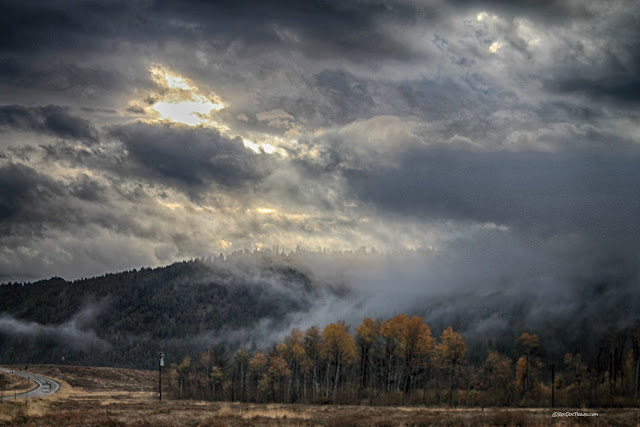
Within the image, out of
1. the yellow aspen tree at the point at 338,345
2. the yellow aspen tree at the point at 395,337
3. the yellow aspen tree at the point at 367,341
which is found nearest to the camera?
the yellow aspen tree at the point at 395,337

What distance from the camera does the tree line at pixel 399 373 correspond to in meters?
103

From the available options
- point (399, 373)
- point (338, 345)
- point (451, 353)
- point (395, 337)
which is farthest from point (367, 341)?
point (451, 353)

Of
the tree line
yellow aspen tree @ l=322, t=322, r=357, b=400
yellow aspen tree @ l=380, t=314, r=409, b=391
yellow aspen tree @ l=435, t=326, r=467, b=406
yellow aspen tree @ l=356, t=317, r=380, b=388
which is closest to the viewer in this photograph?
the tree line

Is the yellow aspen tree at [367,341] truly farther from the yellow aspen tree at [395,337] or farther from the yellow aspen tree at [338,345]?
the yellow aspen tree at [395,337]

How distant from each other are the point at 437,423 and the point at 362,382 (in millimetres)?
74403

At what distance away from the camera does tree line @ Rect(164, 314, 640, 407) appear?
4040 inches

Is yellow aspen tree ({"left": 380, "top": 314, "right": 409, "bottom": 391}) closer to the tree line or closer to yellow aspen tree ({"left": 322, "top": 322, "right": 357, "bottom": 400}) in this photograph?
the tree line

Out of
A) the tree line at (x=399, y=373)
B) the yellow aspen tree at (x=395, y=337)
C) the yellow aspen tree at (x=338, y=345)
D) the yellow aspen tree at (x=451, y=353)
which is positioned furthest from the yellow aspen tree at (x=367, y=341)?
the yellow aspen tree at (x=451, y=353)

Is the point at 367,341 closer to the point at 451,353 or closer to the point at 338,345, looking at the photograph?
the point at 338,345

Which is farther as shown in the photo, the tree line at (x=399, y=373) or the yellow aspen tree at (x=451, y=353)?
the yellow aspen tree at (x=451, y=353)

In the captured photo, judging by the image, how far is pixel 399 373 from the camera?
111 meters

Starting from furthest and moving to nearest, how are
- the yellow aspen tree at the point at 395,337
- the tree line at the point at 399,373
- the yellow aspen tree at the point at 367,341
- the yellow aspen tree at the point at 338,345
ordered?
1. the yellow aspen tree at the point at 367,341
2. the yellow aspen tree at the point at 338,345
3. the yellow aspen tree at the point at 395,337
4. the tree line at the point at 399,373

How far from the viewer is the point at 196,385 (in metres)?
148

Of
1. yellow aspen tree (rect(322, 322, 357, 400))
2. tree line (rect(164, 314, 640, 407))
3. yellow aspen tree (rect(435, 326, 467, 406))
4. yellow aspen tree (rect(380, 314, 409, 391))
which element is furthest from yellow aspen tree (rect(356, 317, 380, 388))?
yellow aspen tree (rect(435, 326, 467, 406))
